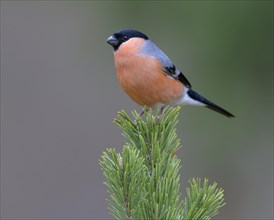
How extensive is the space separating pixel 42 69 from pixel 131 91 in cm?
359

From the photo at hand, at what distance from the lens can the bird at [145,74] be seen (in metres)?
3.30

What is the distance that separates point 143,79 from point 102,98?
3.05 m

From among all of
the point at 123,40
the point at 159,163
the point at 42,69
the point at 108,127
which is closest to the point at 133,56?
the point at 123,40

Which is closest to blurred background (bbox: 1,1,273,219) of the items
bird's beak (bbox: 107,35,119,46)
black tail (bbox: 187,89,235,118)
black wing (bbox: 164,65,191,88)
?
black tail (bbox: 187,89,235,118)

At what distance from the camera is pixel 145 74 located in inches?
132

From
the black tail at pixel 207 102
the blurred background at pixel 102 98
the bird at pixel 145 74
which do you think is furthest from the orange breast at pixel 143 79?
the blurred background at pixel 102 98

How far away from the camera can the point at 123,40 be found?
3576 millimetres

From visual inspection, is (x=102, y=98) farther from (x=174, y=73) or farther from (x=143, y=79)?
(x=143, y=79)

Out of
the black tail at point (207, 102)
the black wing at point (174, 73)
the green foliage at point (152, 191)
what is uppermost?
the black wing at point (174, 73)

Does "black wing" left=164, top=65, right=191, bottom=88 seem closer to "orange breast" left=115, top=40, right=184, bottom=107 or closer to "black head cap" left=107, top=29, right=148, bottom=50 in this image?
"orange breast" left=115, top=40, right=184, bottom=107

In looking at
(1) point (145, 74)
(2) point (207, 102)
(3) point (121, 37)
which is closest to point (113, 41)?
(3) point (121, 37)

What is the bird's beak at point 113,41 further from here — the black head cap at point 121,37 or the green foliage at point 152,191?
the green foliage at point 152,191

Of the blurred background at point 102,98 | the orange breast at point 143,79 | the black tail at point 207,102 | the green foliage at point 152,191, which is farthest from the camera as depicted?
the black tail at point 207,102

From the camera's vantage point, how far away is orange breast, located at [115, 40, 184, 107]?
3.29 meters
